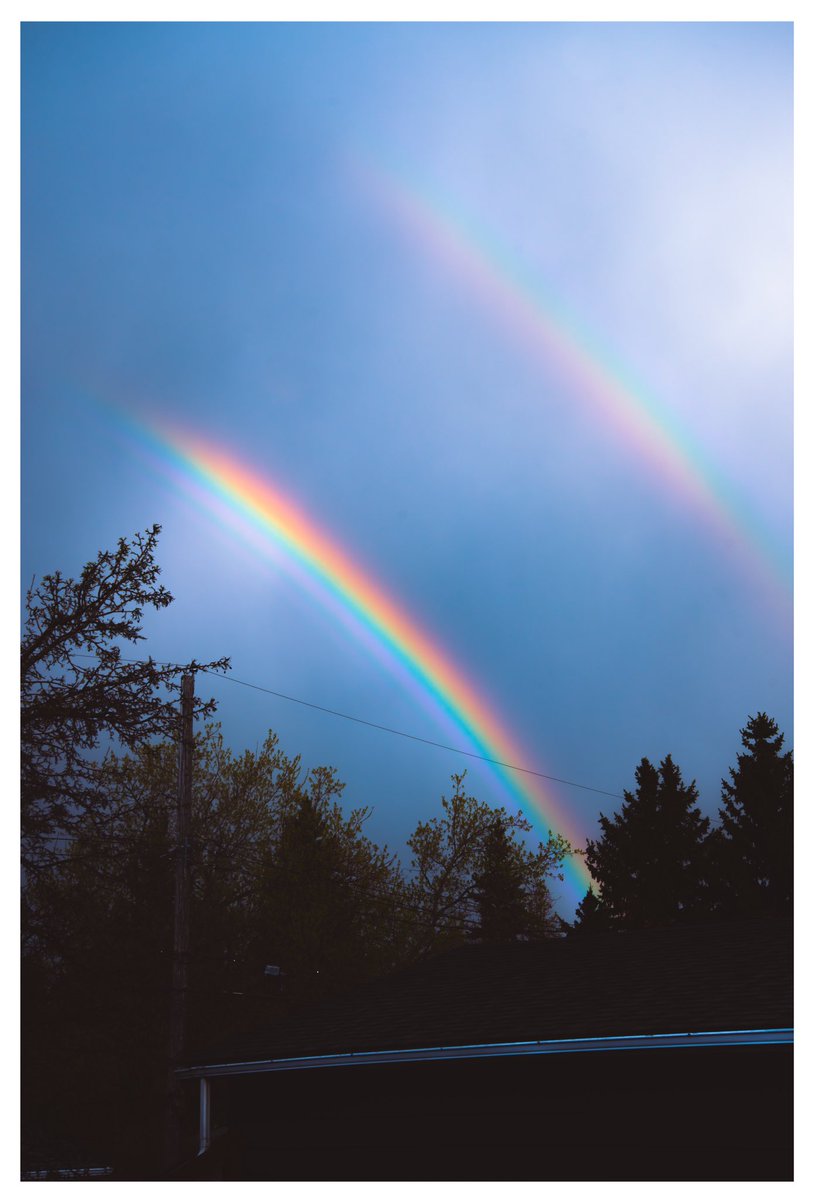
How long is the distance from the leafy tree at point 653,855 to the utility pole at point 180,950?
36.1 meters

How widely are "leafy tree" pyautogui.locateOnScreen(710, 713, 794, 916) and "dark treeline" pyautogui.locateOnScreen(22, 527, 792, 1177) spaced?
68cm

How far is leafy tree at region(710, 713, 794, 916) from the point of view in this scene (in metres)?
47.6

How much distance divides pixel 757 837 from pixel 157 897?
102ft

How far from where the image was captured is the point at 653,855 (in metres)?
55.0

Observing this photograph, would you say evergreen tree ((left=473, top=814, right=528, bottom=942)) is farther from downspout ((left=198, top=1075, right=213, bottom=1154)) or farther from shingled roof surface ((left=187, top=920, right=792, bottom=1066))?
downspout ((left=198, top=1075, right=213, bottom=1154))

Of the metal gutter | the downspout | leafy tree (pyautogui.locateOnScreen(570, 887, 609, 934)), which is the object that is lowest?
leafy tree (pyautogui.locateOnScreen(570, 887, 609, 934))

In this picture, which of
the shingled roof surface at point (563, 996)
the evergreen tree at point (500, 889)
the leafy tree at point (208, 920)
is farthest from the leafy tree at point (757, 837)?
the shingled roof surface at point (563, 996)

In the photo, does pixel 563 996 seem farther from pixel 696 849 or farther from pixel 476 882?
pixel 696 849

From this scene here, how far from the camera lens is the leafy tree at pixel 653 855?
52.0 metres

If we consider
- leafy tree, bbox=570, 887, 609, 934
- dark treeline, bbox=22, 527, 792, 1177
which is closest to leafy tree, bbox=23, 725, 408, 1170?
dark treeline, bbox=22, 527, 792, 1177

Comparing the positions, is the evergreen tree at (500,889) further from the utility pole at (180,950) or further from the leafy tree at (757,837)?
the utility pole at (180,950)
